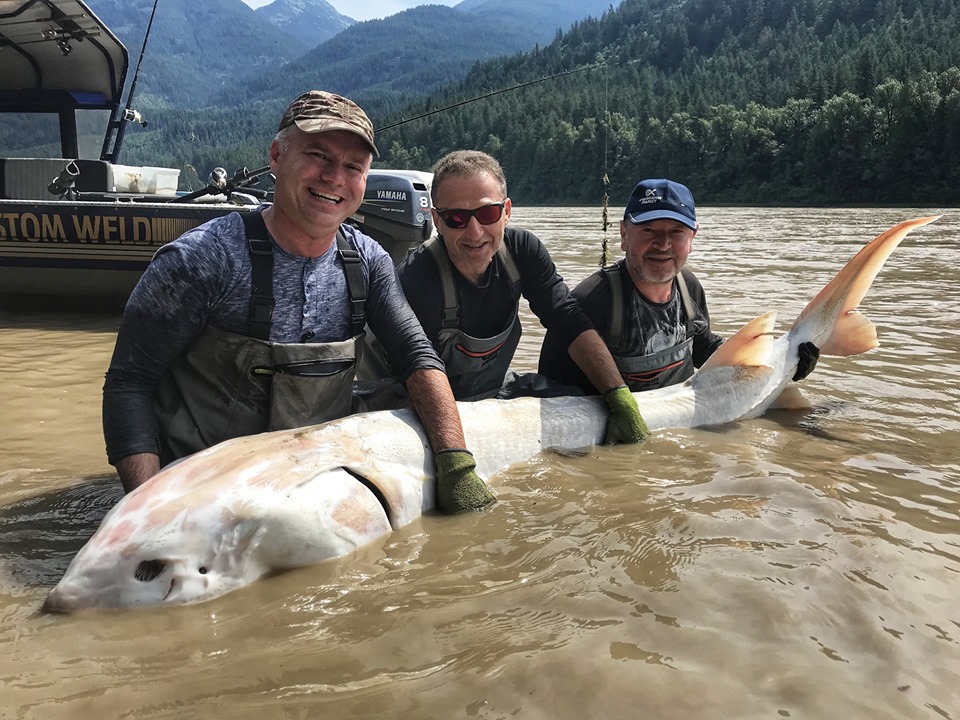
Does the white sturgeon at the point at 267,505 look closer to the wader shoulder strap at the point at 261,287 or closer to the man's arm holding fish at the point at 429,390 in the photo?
the man's arm holding fish at the point at 429,390

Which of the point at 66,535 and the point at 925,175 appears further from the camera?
the point at 925,175

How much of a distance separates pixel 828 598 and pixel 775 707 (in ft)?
1.93

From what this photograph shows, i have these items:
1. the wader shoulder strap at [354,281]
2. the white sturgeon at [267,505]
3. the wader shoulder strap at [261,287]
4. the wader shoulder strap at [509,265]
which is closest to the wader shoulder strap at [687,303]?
the wader shoulder strap at [509,265]

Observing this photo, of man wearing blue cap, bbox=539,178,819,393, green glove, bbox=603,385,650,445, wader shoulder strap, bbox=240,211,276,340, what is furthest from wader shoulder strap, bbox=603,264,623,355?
wader shoulder strap, bbox=240,211,276,340

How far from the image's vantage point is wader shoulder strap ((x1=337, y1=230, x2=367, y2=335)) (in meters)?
3.15

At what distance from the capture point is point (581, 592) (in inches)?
89.2

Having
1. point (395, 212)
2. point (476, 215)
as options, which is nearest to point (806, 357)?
point (476, 215)

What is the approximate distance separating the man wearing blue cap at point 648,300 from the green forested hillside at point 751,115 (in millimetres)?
6123

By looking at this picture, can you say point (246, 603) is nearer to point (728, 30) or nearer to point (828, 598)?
point (828, 598)

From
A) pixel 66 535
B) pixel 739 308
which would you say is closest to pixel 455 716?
pixel 66 535

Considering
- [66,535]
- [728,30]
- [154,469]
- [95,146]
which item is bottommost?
[66,535]

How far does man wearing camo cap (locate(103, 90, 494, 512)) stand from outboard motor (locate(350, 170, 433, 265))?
4.75m

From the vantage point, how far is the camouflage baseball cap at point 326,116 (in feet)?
9.36

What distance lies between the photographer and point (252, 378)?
120 inches
